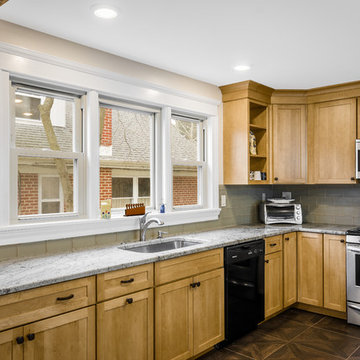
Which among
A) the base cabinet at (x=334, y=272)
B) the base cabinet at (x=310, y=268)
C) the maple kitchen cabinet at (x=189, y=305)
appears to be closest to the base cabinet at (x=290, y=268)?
the base cabinet at (x=310, y=268)

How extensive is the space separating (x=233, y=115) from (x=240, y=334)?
2.24 meters

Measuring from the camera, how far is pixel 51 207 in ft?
9.05

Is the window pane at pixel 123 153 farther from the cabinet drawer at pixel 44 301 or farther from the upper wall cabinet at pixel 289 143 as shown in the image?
the upper wall cabinet at pixel 289 143

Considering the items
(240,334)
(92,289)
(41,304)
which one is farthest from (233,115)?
(41,304)

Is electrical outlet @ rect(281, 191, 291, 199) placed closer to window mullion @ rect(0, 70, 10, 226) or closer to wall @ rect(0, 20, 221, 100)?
wall @ rect(0, 20, 221, 100)

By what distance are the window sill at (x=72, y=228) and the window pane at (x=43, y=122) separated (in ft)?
1.94

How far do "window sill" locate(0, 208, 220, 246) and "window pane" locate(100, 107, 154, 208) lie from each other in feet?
0.74

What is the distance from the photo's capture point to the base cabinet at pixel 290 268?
3.85m

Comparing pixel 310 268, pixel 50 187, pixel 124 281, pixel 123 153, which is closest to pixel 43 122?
pixel 50 187

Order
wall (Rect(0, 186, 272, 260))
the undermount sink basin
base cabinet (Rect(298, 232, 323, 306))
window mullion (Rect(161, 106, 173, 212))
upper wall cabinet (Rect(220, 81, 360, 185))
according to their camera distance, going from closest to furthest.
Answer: wall (Rect(0, 186, 272, 260))
the undermount sink basin
window mullion (Rect(161, 106, 173, 212))
base cabinet (Rect(298, 232, 323, 306))
upper wall cabinet (Rect(220, 81, 360, 185))

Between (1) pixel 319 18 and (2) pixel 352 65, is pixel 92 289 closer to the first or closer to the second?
(1) pixel 319 18

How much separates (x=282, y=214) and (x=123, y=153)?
2128mm

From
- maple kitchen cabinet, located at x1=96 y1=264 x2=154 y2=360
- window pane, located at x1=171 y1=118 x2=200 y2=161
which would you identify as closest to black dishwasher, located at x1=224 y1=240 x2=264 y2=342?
maple kitchen cabinet, located at x1=96 y1=264 x2=154 y2=360

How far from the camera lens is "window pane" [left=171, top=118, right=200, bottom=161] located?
371 centimetres
